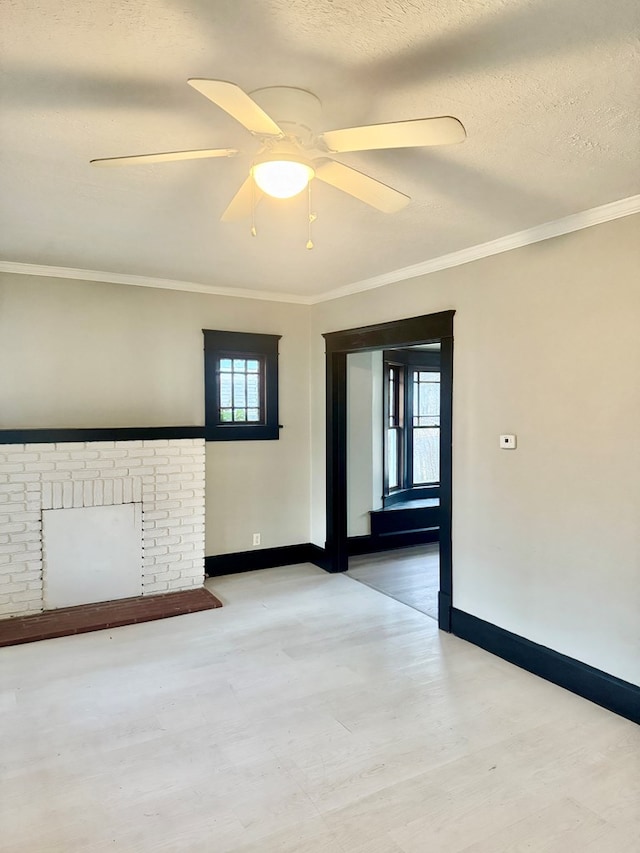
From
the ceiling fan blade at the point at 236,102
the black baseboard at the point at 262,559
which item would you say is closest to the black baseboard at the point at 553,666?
the black baseboard at the point at 262,559

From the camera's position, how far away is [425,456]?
22.1 feet

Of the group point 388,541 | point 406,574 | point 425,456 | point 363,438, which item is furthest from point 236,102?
point 425,456

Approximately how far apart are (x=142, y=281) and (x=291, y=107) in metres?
3.02

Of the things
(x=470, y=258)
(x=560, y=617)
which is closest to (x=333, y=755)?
(x=560, y=617)

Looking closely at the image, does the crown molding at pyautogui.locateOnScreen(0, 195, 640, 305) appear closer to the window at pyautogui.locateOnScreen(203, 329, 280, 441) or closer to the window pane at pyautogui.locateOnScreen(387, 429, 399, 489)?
the window at pyautogui.locateOnScreen(203, 329, 280, 441)

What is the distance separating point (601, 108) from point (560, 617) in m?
2.51

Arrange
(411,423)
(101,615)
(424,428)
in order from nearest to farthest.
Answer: (101,615) → (411,423) → (424,428)

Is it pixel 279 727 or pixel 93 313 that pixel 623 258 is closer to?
pixel 279 727

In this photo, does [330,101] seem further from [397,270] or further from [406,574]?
[406,574]

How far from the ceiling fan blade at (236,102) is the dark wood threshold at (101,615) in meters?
3.43

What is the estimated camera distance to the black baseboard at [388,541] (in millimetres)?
5645

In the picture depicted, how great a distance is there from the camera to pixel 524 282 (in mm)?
3246

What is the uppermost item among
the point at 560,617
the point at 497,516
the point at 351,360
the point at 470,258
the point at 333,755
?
the point at 470,258

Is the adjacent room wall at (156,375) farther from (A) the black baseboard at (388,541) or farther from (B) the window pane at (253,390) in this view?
(A) the black baseboard at (388,541)
